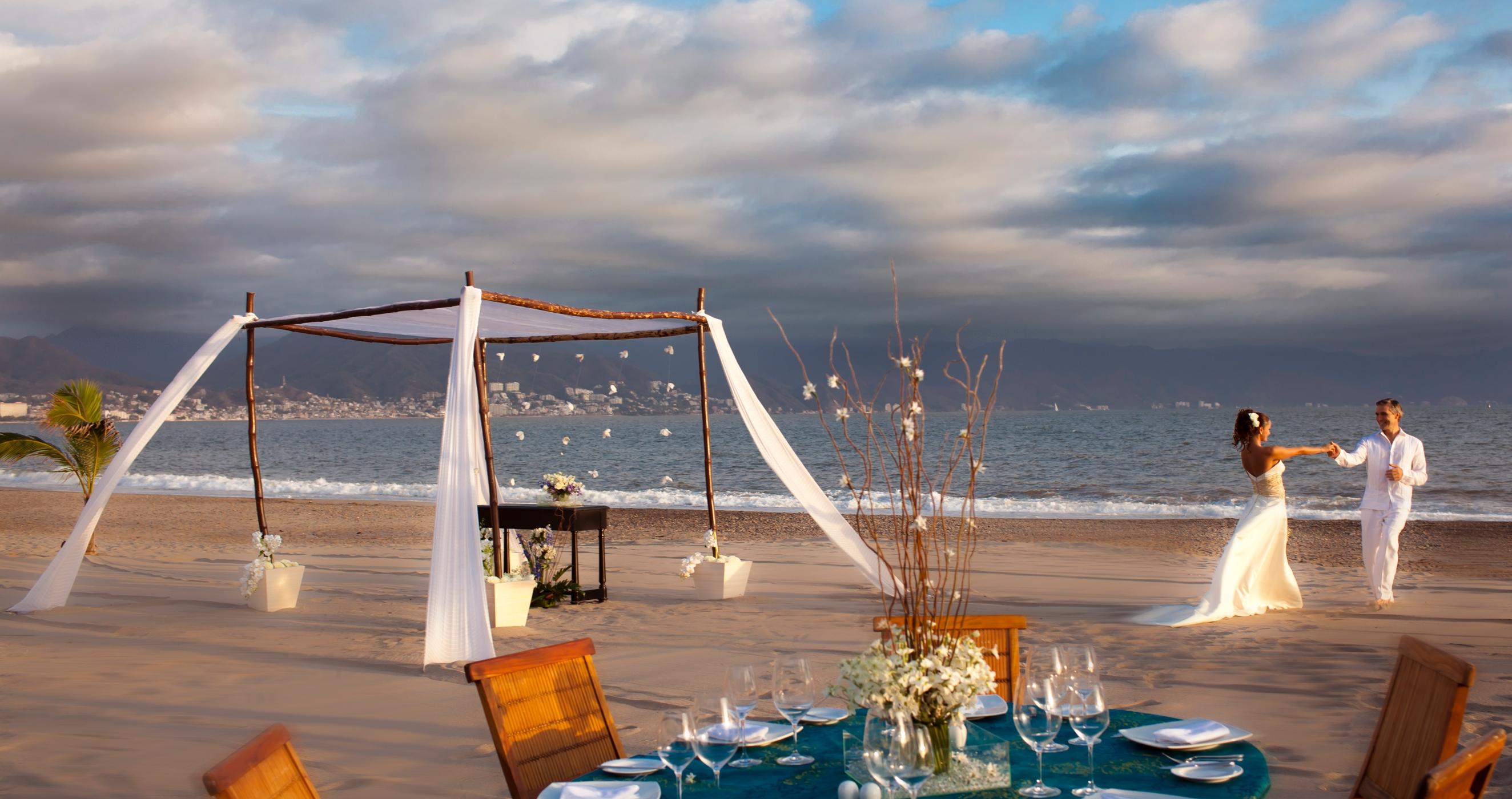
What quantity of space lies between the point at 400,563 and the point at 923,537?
1084cm

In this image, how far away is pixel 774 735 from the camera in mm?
2717

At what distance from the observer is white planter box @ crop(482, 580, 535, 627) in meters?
7.54

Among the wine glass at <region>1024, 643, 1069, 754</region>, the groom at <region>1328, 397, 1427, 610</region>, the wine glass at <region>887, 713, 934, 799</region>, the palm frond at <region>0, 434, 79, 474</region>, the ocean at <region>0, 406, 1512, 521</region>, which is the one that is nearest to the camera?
the wine glass at <region>887, 713, 934, 799</region>

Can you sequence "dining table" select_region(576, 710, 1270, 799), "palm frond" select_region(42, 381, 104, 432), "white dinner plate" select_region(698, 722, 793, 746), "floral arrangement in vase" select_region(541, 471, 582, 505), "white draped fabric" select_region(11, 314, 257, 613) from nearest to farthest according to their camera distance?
"dining table" select_region(576, 710, 1270, 799)
"white dinner plate" select_region(698, 722, 793, 746)
"white draped fabric" select_region(11, 314, 257, 613)
"floral arrangement in vase" select_region(541, 471, 582, 505)
"palm frond" select_region(42, 381, 104, 432)

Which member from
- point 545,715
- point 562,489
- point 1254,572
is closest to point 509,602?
point 562,489

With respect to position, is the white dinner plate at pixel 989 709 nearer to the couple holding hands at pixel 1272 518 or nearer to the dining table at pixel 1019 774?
the dining table at pixel 1019 774

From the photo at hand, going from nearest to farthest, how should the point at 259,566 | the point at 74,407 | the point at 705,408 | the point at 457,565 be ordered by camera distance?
the point at 457,565
the point at 259,566
the point at 705,408
the point at 74,407

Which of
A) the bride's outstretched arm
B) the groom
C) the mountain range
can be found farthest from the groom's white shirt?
the mountain range

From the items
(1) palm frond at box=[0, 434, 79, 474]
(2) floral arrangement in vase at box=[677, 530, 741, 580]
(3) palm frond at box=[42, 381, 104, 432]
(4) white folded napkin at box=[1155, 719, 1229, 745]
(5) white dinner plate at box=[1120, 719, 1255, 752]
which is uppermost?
(3) palm frond at box=[42, 381, 104, 432]

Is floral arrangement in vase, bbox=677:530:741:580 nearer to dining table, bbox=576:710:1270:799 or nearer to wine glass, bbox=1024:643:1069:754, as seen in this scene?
dining table, bbox=576:710:1270:799

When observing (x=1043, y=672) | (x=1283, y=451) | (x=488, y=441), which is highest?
(x=488, y=441)

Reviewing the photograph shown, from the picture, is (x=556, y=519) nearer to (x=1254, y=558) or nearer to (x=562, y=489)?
(x=562, y=489)

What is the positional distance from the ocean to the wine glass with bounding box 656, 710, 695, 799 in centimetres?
90

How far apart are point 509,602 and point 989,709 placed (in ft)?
17.5
